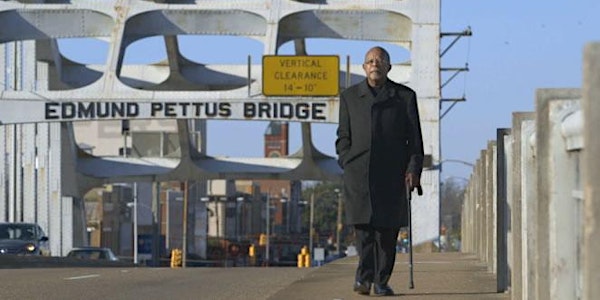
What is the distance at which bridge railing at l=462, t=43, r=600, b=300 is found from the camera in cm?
507

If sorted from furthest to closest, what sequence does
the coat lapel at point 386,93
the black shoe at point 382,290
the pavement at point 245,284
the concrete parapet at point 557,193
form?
the pavement at point 245,284 → the black shoe at point 382,290 → the coat lapel at point 386,93 → the concrete parapet at point 557,193

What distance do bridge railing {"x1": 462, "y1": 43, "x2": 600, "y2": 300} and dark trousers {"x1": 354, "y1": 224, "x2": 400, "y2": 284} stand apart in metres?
1.07

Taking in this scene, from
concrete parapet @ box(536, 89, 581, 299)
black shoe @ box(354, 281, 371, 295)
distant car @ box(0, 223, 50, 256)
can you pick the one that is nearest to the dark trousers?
black shoe @ box(354, 281, 371, 295)

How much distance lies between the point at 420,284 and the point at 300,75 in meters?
28.0

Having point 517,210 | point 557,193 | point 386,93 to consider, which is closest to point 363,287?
point 386,93

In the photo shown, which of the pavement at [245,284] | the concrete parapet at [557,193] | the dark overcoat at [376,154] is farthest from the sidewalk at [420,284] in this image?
the concrete parapet at [557,193]

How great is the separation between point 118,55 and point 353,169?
32479 mm

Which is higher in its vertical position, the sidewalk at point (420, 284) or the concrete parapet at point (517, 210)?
the concrete parapet at point (517, 210)

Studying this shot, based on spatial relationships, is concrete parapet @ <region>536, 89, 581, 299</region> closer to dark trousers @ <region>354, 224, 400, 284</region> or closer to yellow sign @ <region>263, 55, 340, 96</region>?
dark trousers @ <region>354, 224, 400, 284</region>

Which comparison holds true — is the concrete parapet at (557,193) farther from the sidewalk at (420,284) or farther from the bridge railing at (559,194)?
the sidewalk at (420,284)

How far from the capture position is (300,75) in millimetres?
41500

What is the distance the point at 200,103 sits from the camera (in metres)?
42.0

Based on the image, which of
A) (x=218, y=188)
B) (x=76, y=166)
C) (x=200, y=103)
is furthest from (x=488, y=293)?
(x=218, y=188)

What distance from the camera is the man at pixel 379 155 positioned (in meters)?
11.3
